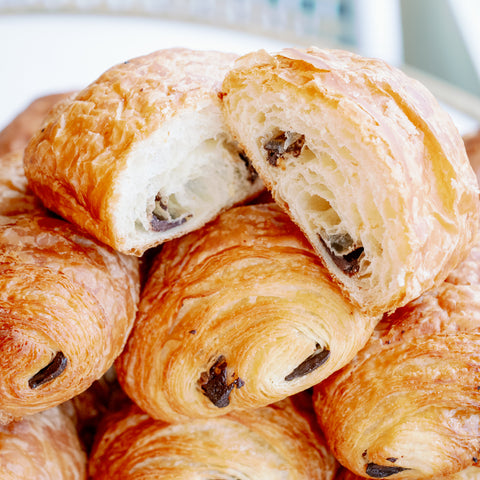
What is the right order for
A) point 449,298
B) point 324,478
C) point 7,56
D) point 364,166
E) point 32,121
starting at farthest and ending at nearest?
point 7,56 < point 32,121 < point 324,478 < point 449,298 < point 364,166

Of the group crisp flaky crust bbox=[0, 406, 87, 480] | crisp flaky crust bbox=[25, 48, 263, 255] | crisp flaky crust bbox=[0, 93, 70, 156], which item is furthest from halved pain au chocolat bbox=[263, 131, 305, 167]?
crisp flaky crust bbox=[0, 93, 70, 156]

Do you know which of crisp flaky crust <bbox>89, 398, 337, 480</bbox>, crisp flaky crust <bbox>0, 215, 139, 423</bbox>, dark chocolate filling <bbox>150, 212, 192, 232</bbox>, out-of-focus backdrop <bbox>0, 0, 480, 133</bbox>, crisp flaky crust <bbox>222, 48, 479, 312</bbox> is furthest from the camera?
out-of-focus backdrop <bbox>0, 0, 480, 133</bbox>

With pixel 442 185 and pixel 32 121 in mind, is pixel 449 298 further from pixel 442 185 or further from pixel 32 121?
pixel 32 121

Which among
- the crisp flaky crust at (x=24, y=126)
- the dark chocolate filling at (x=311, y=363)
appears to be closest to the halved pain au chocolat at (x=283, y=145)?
the dark chocolate filling at (x=311, y=363)

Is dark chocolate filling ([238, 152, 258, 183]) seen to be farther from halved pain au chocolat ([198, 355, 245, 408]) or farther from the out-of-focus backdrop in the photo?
the out-of-focus backdrop

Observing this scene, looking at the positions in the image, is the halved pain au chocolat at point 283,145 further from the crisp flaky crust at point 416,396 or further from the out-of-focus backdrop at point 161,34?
the out-of-focus backdrop at point 161,34

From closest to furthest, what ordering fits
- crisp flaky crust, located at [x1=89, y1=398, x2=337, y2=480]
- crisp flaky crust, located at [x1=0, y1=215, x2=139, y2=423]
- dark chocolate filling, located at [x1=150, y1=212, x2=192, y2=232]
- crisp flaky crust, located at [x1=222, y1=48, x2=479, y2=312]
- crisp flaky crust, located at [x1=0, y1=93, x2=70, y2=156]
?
crisp flaky crust, located at [x1=222, y1=48, x2=479, y2=312], crisp flaky crust, located at [x1=0, y1=215, x2=139, y2=423], dark chocolate filling, located at [x1=150, y1=212, x2=192, y2=232], crisp flaky crust, located at [x1=89, y1=398, x2=337, y2=480], crisp flaky crust, located at [x1=0, y1=93, x2=70, y2=156]

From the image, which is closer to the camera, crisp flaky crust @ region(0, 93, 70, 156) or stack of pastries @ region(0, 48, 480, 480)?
stack of pastries @ region(0, 48, 480, 480)

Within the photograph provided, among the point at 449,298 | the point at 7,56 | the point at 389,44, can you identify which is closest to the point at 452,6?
the point at 389,44
